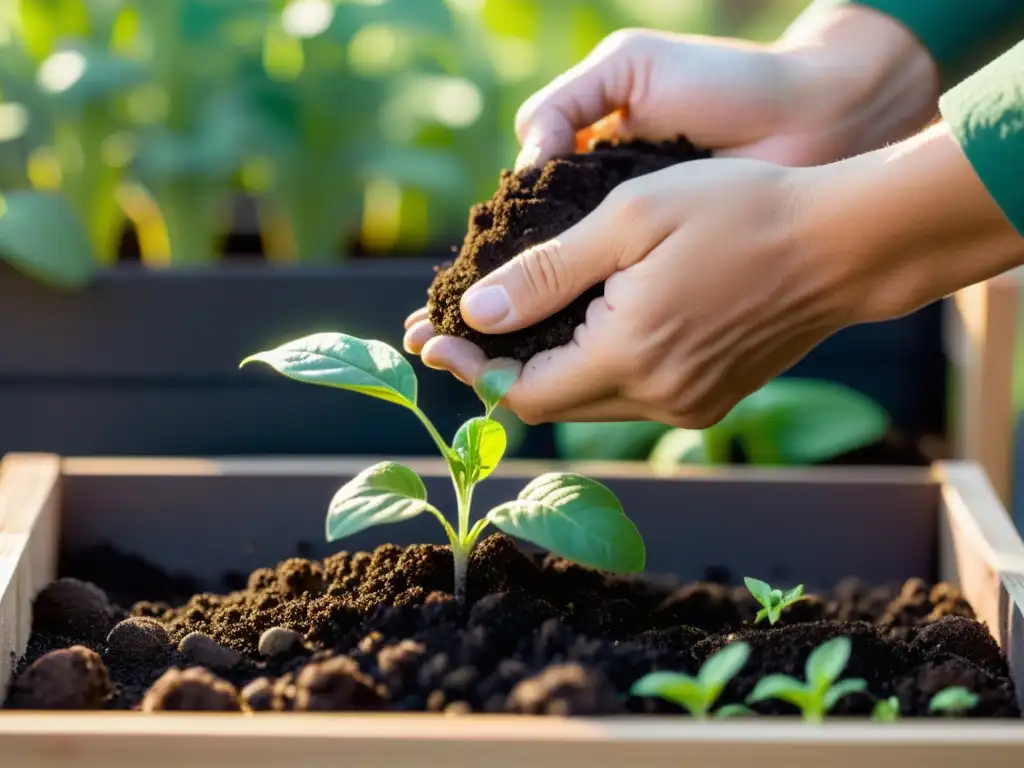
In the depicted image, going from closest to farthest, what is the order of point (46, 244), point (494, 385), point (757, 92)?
1. point (494, 385)
2. point (757, 92)
3. point (46, 244)

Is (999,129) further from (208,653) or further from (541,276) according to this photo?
(208,653)

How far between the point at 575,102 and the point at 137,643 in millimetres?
670

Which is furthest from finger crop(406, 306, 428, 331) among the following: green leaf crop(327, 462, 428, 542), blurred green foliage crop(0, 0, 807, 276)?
blurred green foliage crop(0, 0, 807, 276)

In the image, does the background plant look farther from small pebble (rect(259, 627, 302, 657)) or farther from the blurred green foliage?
small pebble (rect(259, 627, 302, 657))

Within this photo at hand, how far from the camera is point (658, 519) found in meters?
1.36

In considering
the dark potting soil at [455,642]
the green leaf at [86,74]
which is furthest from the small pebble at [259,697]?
the green leaf at [86,74]

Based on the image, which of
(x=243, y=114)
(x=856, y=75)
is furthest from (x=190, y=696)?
(x=243, y=114)

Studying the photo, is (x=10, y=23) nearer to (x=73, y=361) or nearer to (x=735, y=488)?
(x=73, y=361)

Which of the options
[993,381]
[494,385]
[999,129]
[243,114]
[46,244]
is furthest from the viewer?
[243,114]

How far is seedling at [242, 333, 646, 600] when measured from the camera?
0.88 meters

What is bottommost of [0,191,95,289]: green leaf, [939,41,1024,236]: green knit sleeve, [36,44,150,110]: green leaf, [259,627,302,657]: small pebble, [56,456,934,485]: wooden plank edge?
[259,627,302,657]: small pebble

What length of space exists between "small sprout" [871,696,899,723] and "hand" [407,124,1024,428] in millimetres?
335

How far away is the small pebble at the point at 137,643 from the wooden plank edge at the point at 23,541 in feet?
0.25

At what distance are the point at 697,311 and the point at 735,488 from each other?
0.38 metres
